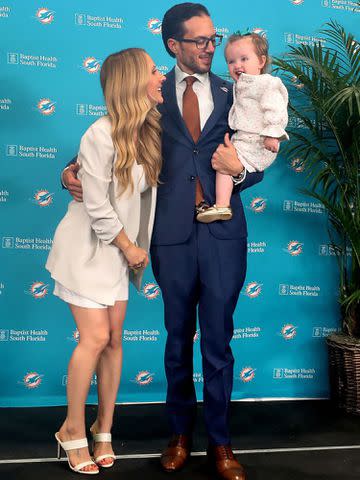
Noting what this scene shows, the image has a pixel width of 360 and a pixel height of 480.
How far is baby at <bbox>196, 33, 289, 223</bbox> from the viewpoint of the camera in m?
2.65

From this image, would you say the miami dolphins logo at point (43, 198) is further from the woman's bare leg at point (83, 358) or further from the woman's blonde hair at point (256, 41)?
the woman's blonde hair at point (256, 41)

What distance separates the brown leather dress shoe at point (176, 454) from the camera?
286cm

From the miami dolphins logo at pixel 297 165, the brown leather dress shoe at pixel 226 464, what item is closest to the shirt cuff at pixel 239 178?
the brown leather dress shoe at pixel 226 464

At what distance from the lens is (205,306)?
2779 millimetres

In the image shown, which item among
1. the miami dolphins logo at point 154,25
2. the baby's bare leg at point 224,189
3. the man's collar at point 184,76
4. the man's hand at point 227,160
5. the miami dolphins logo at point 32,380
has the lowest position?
the miami dolphins logo at point 32,380

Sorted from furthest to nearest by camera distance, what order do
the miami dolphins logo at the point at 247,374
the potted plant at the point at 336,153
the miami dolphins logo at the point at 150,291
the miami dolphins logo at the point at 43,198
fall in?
the miami dolphins logo at the point at 247,374 → the miami dolphins logo at the point at 150,291 → the miami dolphins logo at the point at 43,198 → the potted plant at the point at 336,153

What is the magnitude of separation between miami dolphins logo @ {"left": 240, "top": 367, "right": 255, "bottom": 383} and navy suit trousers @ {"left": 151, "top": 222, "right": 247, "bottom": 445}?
1348 millimetres

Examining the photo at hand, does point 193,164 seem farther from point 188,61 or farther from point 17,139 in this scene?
point 17,139

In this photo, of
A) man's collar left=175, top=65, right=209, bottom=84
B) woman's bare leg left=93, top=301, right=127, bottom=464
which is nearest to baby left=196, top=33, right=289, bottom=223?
man's collar left=175, top=65, right=209, bottom=84

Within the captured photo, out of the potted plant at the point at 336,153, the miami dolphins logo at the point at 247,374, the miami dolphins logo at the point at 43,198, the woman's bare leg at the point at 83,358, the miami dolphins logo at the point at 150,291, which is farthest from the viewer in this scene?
the miami dolphins logo at the point at 247,374

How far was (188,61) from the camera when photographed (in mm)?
2742

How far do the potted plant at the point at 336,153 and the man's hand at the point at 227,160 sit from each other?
45.8 inches

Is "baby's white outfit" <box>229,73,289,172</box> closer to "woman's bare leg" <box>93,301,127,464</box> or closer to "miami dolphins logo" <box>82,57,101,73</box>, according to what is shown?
"woman's bare leg" <box>93,301,127,464</box>

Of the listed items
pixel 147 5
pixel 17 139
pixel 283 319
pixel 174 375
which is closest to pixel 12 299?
pixel 17 139
